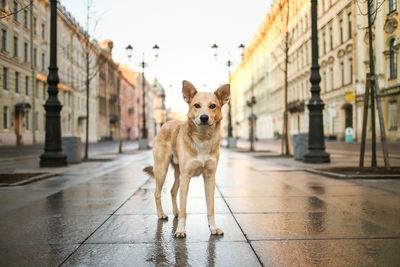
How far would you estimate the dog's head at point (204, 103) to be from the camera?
3.73 meters

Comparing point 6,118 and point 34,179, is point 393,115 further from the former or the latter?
point 6,118

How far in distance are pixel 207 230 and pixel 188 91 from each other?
154cm

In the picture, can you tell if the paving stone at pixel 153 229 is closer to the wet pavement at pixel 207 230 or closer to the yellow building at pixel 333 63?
the wet pavement at pixel 207 230

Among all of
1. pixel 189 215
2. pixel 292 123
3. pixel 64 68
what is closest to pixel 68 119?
pixel 64 68

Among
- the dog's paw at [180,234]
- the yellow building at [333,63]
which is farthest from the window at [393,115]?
the dog's paw at [180,234]

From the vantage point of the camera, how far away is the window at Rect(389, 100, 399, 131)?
28131 millimetres

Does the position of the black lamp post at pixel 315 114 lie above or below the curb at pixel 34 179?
above

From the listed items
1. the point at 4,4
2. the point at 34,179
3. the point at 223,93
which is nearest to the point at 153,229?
the point at 223,93

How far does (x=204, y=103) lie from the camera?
150 inches

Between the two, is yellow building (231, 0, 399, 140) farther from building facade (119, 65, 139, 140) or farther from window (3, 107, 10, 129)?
building facade (119, 65, 139, 140)

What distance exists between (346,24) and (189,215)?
3517 centimetres

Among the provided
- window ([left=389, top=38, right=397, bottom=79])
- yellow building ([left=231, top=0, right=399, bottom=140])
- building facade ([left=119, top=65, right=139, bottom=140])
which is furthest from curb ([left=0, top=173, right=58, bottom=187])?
building facade ([left=119, top=65, right=139, bottom=140])

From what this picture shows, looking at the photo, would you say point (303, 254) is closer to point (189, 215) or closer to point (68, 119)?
point (189, 215)

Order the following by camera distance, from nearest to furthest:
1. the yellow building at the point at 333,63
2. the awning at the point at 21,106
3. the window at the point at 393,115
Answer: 1. the yellow building at the point at 333,63
2. the window at the point at 393,115
3. the awning at the point at 21,106
